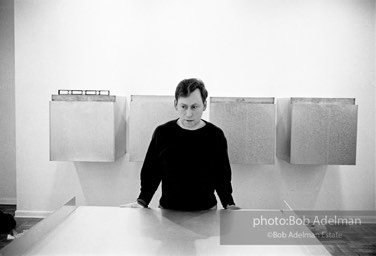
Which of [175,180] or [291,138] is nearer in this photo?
[175,180]

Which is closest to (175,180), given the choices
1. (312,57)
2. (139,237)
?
(139,237)

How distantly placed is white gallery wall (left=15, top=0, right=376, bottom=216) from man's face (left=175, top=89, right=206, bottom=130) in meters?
2.00

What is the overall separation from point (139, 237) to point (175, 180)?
56 centimetres

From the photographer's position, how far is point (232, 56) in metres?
3.92

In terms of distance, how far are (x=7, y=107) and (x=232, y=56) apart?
297 centimetres

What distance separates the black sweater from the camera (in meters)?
1.95

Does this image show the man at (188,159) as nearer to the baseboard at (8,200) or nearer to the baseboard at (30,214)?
the baseboard at (30,214)

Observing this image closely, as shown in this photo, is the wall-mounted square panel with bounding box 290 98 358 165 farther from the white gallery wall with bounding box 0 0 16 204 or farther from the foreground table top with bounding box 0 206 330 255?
the white gallery wall with bounding box 0 0 16 204

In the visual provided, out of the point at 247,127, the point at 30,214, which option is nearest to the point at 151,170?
the point at 247,127

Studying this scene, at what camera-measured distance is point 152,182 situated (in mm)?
2068

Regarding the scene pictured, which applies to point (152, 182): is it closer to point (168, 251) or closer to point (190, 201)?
point (190, 201)

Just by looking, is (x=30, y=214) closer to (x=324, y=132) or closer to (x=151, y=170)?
(x=151, y=170)

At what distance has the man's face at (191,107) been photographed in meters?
1.93

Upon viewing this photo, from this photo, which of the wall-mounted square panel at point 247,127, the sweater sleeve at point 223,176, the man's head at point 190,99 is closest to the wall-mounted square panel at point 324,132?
the wall-mounted square panel at point 247,127
